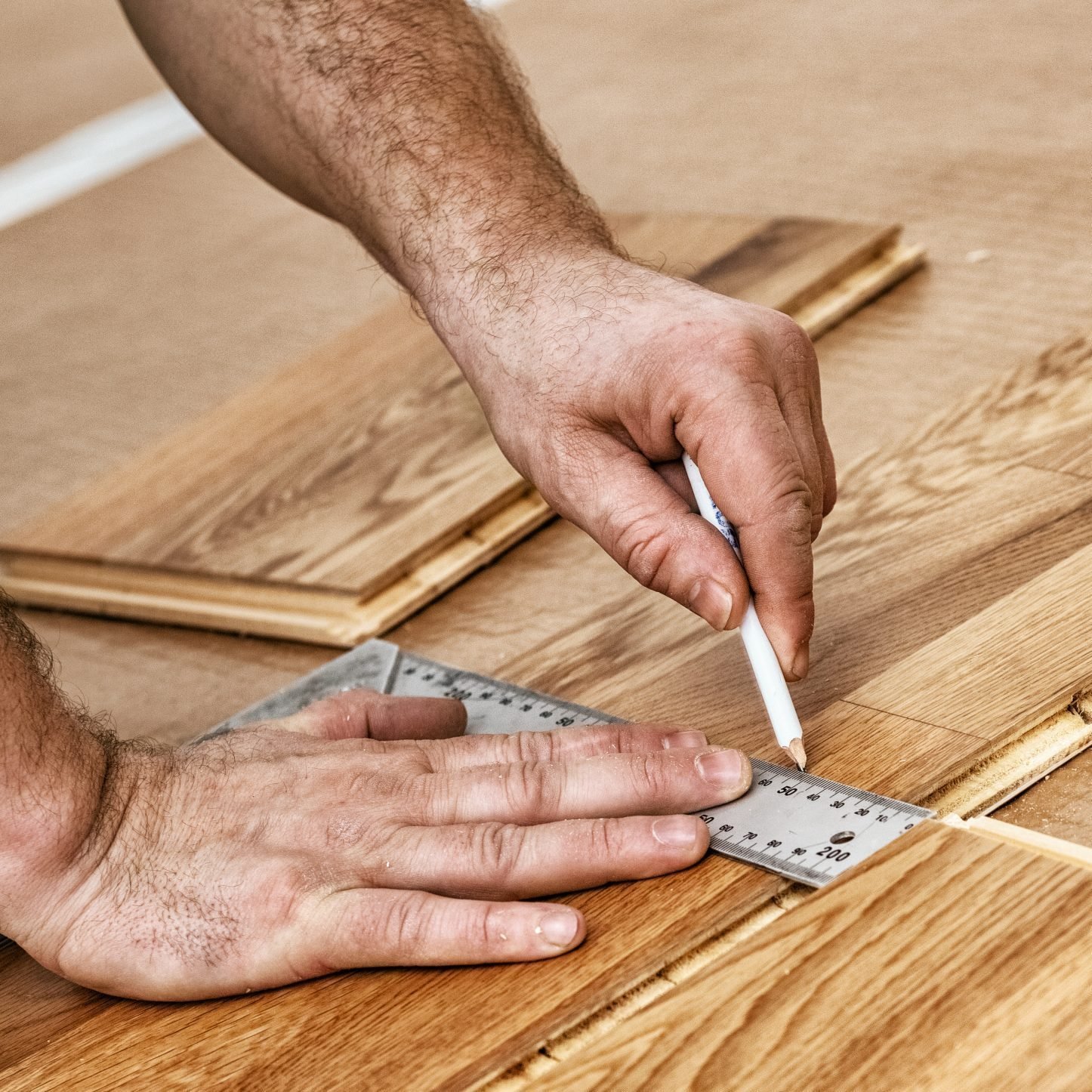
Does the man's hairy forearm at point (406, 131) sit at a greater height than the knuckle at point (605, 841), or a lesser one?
greater

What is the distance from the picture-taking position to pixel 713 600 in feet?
3.59

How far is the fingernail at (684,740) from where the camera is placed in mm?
1091

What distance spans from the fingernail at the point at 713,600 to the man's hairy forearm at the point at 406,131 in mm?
349

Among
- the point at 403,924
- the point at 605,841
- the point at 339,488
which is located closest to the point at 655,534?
the point at 605,841

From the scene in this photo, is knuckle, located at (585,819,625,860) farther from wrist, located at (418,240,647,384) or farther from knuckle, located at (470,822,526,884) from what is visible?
wrist, located at (418,240,647,384)

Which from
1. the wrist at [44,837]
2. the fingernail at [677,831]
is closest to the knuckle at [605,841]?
the fingernail at [677,831]

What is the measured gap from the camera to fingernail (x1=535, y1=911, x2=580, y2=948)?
37.9 inches

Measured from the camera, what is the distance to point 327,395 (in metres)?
2.08

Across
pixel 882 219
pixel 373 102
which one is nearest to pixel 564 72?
pixel 882 219

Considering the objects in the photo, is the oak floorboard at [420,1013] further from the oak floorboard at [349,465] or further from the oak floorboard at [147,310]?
the oak floorboard at [147,310]

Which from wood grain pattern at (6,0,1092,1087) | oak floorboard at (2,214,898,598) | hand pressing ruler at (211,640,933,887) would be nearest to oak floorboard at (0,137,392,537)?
wood grain pattern at (6,0,1092,1087)

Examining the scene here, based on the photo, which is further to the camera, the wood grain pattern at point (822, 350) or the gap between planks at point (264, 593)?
the gap between planks at point (264, 593)

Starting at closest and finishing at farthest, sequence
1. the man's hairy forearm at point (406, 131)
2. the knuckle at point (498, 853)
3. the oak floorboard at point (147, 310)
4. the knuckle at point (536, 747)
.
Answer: the knuckle at point (498, 853)
the knuckle at point (536, 747)
the man's hairy forearm at point (406, 131)
the oak floorboard at point (147, 310)

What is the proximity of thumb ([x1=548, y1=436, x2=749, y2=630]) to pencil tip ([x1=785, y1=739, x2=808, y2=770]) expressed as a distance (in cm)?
10
